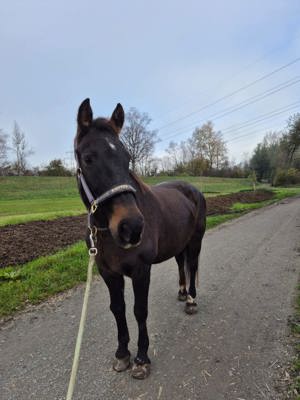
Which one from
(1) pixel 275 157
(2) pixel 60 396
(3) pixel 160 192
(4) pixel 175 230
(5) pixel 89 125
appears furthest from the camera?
(1) pixel 275 157

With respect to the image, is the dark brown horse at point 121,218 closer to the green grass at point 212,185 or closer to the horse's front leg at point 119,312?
the horse's front leg at point 119,312

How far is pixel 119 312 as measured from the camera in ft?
8.96

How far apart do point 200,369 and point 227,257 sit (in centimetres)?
397

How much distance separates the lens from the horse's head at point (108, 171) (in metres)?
1.87

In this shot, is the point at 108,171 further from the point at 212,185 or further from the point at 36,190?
the point at 212,185

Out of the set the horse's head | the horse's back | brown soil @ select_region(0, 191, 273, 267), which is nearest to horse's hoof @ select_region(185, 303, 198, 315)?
the horse's back

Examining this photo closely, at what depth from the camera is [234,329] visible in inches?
129

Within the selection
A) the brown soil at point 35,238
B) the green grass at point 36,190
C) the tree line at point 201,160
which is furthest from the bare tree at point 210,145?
the brown soil at point 35,238

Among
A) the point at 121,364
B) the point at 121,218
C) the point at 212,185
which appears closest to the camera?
the point at 121,218

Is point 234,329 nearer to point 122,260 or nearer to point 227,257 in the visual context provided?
point 122,260

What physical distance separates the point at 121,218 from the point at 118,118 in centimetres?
96

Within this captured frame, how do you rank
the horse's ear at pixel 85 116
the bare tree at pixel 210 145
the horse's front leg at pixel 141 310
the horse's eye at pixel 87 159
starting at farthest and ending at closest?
the bare tree at pixel 210 145, the horse's front leg at pixel 141 310, the horse's ear at pixel 85 116, the horse's eye at pixel 87 159

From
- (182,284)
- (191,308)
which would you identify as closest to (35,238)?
(182,284)

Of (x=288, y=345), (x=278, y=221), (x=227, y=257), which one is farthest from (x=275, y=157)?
(x=288, y=345)
